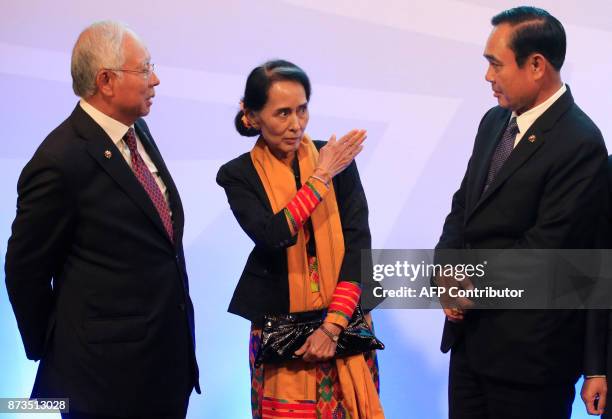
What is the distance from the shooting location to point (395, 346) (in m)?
3.71

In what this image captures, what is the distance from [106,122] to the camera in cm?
231

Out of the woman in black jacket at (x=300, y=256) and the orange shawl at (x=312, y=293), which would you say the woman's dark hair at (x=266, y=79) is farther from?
the orange shawl at (x=312, y=293)

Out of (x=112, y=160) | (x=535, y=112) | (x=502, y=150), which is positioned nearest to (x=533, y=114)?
(x=535, y=112)

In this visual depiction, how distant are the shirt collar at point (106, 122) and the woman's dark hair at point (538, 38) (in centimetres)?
115

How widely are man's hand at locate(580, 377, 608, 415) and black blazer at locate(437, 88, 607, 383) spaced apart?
0.11 feet

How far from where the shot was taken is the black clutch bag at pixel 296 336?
2.48 m

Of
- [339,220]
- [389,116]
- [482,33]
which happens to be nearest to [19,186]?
[339,220]

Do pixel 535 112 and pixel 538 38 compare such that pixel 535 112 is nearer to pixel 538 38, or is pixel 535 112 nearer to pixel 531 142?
pixel 531 142

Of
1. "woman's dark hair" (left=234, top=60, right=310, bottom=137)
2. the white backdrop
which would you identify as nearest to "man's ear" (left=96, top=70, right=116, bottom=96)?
"woman's dark hair" (left=234, top=60, right=310, bottom=137)

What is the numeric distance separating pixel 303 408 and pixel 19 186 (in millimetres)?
1048

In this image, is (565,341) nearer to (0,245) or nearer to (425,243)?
(425,243)

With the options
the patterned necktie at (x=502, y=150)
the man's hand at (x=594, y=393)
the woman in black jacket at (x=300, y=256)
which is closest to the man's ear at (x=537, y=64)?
the patterned necktie at (x=502, y=150)

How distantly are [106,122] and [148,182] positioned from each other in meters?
0.20

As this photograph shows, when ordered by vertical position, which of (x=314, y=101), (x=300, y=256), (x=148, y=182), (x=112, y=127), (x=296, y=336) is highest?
Answer: (x=314, y=101)
